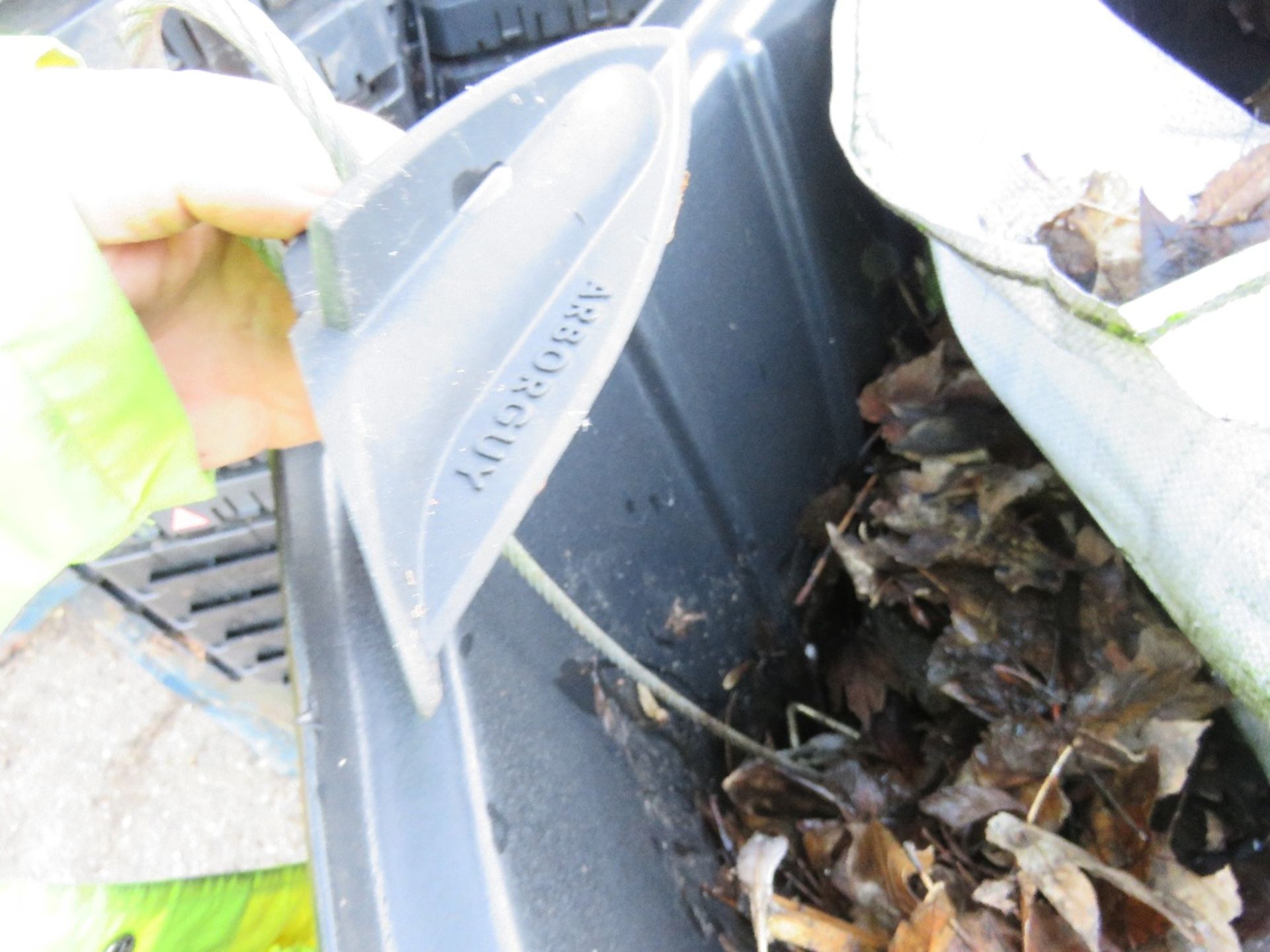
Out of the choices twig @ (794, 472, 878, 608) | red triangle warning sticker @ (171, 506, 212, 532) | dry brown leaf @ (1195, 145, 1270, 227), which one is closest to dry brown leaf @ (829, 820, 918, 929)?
twig @ (794, 472, 878, 608)

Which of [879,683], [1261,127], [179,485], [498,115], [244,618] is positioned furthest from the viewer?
[244,618]

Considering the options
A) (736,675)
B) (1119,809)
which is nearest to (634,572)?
(736,675)

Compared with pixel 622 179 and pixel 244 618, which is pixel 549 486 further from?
pixel 244 618

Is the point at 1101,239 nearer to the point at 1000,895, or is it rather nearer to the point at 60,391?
the point at 1000,895

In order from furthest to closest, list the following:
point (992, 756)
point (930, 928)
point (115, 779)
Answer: point (115, 779)
point (992, 756)
point (930, 928)

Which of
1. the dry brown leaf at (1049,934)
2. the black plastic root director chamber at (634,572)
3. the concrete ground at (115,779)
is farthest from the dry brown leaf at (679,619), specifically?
the concrete ground at (115,779)

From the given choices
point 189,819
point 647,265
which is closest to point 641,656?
point 647,265

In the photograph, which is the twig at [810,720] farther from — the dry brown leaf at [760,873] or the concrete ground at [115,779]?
the concrete ground at [115,779]

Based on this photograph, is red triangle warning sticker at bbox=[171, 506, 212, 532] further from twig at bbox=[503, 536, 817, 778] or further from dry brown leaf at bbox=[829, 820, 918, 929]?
dry brown leaf at bbox=[829, 820, 918, 929]
